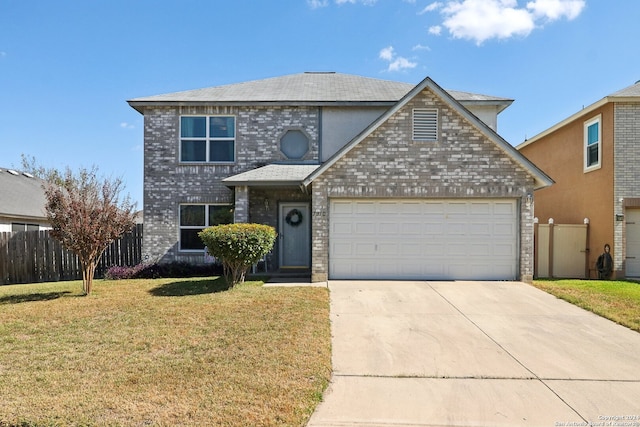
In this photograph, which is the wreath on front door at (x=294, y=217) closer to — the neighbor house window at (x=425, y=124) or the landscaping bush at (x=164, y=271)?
the landscaping bush at (x=164, y=271)

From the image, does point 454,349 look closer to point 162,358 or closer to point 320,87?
point 162,358

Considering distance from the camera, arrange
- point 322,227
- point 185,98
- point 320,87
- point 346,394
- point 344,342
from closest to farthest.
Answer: point 346,394 → point 344,342 → point 322,227 → point 185,98 → point 320,87

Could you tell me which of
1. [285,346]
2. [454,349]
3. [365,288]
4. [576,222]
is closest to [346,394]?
[285,346]

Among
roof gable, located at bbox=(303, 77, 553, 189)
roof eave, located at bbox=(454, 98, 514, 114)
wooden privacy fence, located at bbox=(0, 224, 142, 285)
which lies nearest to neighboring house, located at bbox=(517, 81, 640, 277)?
roof eave, located at bbox=(454, 98, 514, 114)

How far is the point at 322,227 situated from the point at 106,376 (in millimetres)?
7021

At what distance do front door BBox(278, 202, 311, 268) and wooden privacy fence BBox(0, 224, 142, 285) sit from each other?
603cm

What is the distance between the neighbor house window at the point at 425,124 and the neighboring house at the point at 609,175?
258 inches

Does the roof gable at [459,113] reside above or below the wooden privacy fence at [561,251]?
above

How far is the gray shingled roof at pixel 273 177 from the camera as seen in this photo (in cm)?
1176

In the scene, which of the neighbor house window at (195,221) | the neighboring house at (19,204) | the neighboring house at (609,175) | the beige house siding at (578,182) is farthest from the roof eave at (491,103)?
the neighboring house at (19,204)

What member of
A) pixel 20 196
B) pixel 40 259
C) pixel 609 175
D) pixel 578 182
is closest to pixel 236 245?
pixel 40 259

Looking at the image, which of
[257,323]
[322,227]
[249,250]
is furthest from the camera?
[322,227]

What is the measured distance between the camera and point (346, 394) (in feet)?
14.6

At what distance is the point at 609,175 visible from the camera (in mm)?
12602
